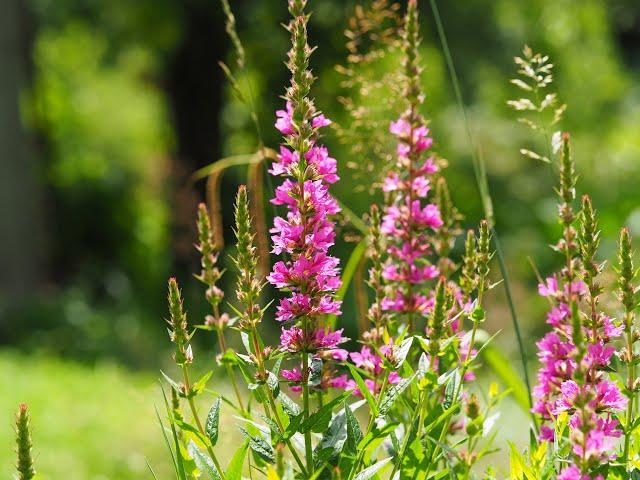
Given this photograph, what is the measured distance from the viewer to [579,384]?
115 cm

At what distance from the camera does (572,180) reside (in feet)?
4.38

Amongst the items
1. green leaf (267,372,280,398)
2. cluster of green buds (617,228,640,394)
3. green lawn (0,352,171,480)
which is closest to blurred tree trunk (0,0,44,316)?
green lawn (0,352,171,480)

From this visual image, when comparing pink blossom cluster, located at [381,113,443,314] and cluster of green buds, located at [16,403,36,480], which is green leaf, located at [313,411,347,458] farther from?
cluster of green buds, located at [16,403,36,480]

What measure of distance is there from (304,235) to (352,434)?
1.06 ft

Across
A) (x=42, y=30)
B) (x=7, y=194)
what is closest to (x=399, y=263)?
(x=7, y=194)

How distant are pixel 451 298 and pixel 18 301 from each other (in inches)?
418

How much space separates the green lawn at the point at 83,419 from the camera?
568 centimetres

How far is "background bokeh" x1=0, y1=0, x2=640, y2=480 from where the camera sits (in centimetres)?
831

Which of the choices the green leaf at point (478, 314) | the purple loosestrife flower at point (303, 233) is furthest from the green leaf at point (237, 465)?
the green leaf at point (478, 314)

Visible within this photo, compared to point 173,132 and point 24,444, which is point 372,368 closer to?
point 24,444

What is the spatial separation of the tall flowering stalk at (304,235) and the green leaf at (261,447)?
56mm

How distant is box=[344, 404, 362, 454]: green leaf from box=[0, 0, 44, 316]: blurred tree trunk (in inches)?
436

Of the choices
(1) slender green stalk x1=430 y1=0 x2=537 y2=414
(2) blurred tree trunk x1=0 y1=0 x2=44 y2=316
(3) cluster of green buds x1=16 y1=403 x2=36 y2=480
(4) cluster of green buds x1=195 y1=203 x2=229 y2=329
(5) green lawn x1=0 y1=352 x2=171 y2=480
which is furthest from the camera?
(2) blurred tree trunk x1=0 y1=0 x2=44 y2=316

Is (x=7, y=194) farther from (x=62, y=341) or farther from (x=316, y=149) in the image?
(x=316, y=149)
